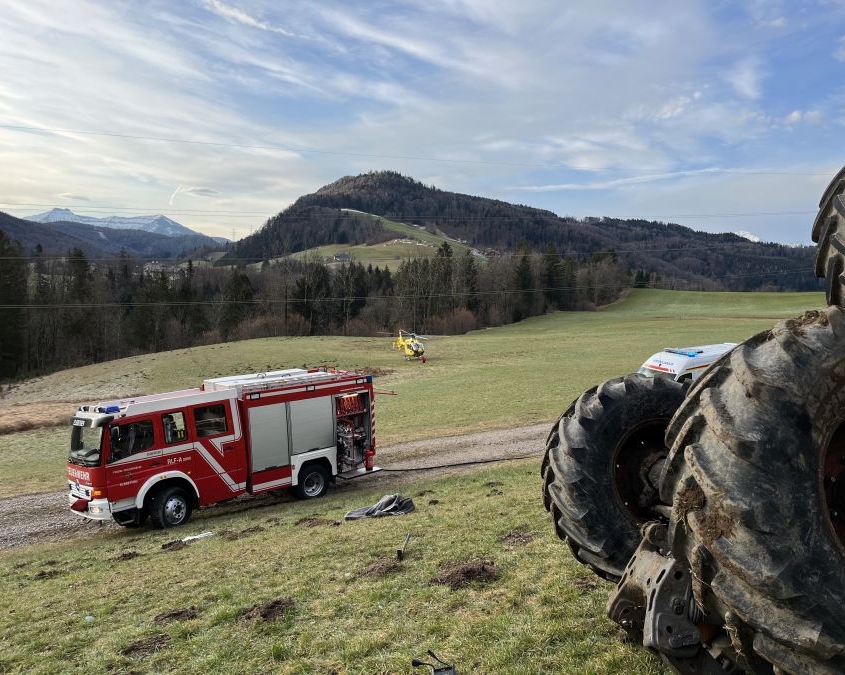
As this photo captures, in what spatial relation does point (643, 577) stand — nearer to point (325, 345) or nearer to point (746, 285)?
point (325, 345)

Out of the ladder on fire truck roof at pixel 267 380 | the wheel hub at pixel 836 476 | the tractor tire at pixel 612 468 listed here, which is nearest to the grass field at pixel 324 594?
the tractor tire at pixel 612 468

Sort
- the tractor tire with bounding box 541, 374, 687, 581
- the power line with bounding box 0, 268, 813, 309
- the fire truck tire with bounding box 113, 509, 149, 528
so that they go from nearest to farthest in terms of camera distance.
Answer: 1. the tractor tire with bounding box 541, 374, 687, 581
2. the fire truck tire with bounding box 113, 509, 149, 528
3. the power line with bounding box 0, 268, 813, 309

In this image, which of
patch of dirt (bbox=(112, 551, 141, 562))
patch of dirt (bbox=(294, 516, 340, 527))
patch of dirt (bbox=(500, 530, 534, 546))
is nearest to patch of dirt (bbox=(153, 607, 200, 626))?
patch of dirt (bbox=(500, 530, 534, 546))

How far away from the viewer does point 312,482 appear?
16188mm

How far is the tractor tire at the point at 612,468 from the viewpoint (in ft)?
14.7

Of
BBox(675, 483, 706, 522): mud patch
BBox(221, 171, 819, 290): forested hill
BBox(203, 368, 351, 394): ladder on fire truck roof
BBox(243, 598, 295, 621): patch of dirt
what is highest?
BBox(221, 171, 819, 290): forested hill

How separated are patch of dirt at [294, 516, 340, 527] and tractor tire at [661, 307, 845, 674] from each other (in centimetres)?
979

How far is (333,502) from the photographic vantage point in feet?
48.6

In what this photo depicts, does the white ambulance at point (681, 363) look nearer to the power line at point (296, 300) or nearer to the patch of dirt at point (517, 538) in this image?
the patch of dirt at point (517, 538)

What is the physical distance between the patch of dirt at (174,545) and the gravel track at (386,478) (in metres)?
2.45

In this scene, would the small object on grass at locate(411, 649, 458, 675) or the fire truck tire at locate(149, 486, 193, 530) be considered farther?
the fire truck tire at locate(149, 486, 193, 530)

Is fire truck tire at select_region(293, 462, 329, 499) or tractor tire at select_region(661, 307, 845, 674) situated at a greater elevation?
tractor tire at select_region(661, 307, 845, 674)

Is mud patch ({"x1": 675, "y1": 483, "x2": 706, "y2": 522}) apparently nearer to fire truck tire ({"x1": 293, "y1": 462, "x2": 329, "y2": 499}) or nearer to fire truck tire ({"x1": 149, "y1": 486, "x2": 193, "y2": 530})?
fire truck tire ({"x1": 149, "y1": 486, "x2": 193, "y2": 530})

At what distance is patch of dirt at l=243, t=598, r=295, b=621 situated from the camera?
6.53 meters
